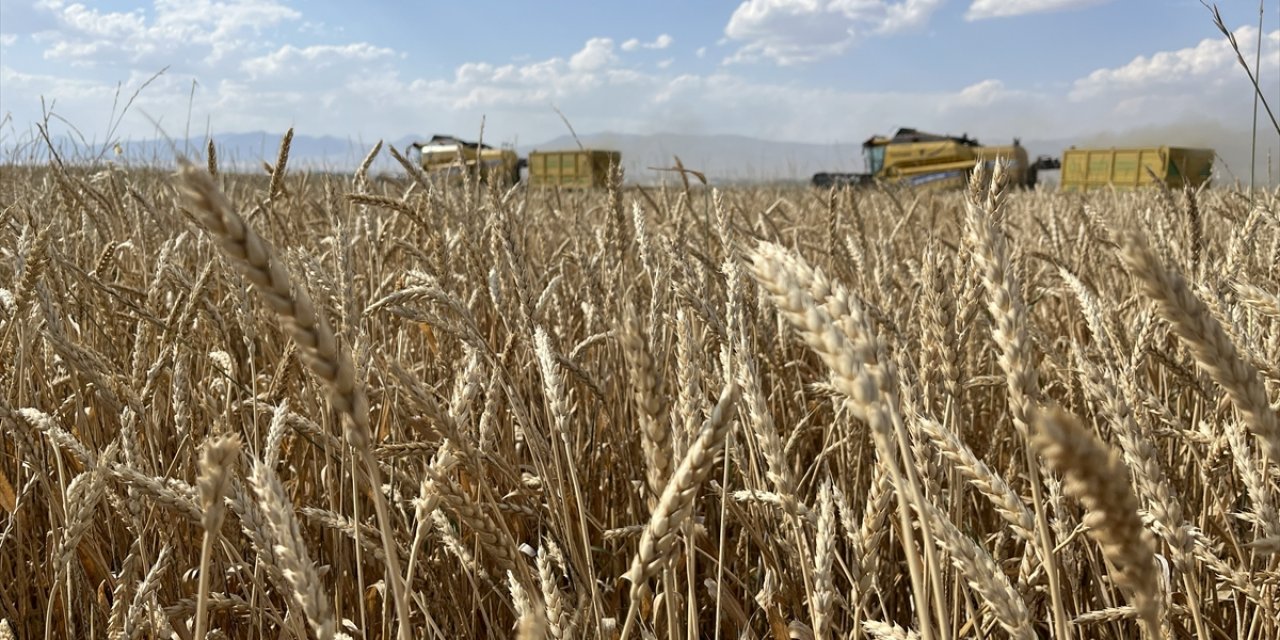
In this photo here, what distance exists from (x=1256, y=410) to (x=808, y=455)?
5.46 feet

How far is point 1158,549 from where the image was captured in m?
1.44

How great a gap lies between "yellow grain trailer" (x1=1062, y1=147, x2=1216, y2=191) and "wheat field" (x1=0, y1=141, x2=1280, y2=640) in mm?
19807

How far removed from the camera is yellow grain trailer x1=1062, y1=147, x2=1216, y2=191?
1967cm

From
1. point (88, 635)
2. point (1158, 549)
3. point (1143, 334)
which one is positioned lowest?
point (88, 635)

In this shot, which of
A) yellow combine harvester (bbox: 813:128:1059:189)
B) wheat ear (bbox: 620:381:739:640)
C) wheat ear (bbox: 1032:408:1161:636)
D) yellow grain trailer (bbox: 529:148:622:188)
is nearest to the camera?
wheat ear (bbox: 1032:408:1161:636)

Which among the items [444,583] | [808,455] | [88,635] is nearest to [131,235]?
[88,635]

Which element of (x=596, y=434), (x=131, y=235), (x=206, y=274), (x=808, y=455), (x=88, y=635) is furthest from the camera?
(x=131, y=235)

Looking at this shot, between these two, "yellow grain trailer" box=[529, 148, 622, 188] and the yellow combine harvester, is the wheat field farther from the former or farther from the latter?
"yellow grain trailer" box=[529, 148, 622, 188]

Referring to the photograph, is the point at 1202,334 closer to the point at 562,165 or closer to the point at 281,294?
the point at 281,294

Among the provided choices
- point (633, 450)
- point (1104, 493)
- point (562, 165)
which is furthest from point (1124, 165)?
point (1104, 493)

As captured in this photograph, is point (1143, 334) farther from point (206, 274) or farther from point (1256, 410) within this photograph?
point (206, 274)

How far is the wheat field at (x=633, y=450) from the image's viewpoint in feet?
1.87

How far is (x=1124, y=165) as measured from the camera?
20.7 meters

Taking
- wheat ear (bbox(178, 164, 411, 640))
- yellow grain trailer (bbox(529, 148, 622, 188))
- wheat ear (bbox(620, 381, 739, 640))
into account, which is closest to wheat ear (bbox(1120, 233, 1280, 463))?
wheat ear (bbox(620, 381, 739, 640))
